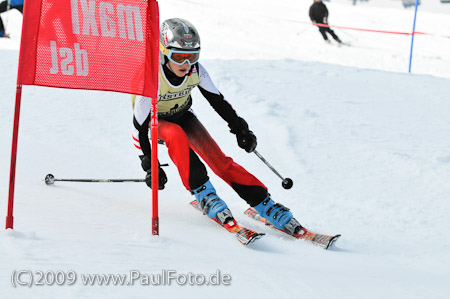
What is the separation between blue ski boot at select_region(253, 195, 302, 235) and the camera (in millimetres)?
4325

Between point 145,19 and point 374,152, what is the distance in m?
3.92

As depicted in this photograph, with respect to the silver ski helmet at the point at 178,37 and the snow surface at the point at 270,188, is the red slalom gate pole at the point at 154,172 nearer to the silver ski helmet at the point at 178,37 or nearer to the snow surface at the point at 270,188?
the snow surface at the point at 270,188

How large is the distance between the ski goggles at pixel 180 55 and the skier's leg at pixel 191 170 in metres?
0.47

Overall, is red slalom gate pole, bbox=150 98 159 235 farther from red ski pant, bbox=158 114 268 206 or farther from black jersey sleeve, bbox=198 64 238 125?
black jersey sleeve, bbox=198 64 238 125

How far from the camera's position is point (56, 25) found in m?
3.31

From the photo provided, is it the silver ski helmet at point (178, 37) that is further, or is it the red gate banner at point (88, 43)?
the silver ski helmet at point (178, 37)

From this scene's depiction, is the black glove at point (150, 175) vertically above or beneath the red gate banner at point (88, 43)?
beneath

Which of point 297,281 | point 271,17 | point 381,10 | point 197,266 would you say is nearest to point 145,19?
point 197,266

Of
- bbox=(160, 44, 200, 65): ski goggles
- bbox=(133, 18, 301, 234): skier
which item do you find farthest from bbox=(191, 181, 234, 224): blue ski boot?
bbox=(160, 44, 200, 65): ski goggles

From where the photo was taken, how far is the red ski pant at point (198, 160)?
412 cm

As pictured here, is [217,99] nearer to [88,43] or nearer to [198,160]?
[198,160]

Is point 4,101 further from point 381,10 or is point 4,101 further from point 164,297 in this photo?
point 381,10

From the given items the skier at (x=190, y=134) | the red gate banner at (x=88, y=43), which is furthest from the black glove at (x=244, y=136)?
the red gate banner at (x=88, y=43)

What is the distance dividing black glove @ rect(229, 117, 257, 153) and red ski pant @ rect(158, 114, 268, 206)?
175 millimetres
